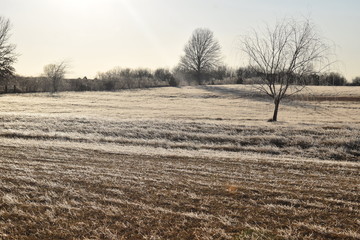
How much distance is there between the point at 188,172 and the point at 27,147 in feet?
24.3

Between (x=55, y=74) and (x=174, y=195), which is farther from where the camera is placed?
(x=55, y=74)

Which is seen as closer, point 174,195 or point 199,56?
point 174,195

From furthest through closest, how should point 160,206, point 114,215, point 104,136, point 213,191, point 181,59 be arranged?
point 181,59 < point 104,136 < point 213,191 < point 160,206 < point 114,215

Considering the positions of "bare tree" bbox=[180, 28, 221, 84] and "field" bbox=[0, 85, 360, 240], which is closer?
"field" bbox=[0, 85, 360, 240]

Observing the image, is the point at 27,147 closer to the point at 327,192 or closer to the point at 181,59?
the point at 327,192

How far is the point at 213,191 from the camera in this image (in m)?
6.73

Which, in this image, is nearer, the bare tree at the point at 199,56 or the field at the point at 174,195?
the field at the point at 174,195

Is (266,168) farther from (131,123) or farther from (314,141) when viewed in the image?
(131,123)

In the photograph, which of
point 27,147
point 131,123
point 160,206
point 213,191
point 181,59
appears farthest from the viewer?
point 181,59

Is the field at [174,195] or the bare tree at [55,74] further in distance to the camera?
the bare tree at [55,74]

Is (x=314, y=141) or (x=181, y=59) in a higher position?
(x=181, y=59)

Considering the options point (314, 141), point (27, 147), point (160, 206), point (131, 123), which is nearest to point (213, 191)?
point (160, 206)

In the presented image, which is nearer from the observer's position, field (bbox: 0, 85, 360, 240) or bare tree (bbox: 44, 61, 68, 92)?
field (bbox: 0, 85, 360, 240)

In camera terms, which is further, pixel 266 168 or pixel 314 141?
pixel 314 141
